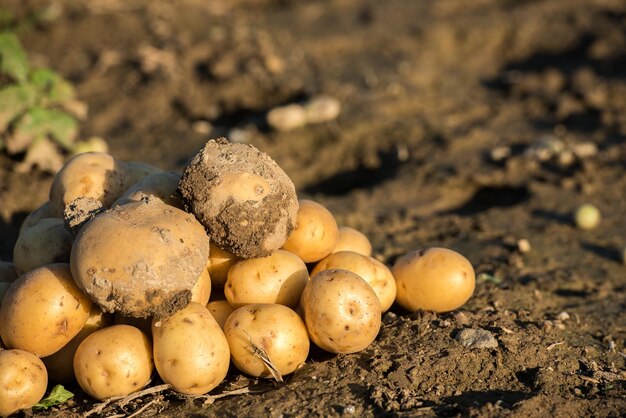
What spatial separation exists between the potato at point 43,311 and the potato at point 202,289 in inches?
19.3

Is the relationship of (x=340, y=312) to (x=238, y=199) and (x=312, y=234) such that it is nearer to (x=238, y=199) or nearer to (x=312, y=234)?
(x=312, y=234)

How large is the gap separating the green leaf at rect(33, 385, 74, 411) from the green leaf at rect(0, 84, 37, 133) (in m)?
3.74

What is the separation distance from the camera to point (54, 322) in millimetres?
3299

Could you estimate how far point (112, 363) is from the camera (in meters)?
3.27

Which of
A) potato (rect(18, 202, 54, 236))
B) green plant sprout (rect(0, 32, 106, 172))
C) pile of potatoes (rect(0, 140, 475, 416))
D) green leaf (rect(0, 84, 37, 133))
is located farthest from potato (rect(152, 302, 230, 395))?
green leaf (rect(0, 84, 37, 133))

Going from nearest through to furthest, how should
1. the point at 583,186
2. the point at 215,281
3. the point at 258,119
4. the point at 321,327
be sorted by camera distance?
the point at 321,327 < the point at 215,281 < the point at 583,186 < the point at 258,119

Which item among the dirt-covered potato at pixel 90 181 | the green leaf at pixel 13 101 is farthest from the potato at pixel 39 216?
the green leaf at pixel 13 101

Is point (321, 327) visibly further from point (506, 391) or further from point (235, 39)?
point (235, 39)

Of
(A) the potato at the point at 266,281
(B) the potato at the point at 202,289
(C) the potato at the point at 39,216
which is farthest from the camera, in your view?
(C) the potato at the point at 39,216

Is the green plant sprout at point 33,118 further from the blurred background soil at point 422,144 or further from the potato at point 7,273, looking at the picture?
the potato at point 7,273

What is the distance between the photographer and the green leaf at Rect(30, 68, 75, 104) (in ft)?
21.9

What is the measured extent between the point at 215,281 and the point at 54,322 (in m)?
0.86

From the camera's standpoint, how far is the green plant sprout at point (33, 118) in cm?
636

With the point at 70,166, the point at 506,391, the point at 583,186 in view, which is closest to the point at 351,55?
the point at 583,186
